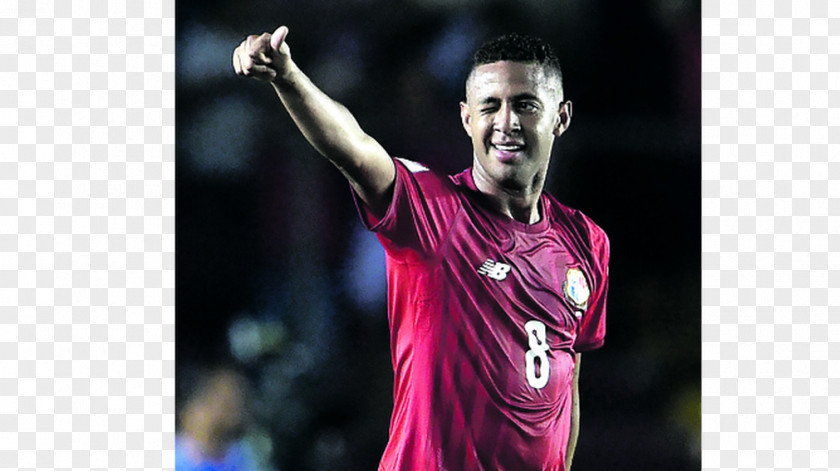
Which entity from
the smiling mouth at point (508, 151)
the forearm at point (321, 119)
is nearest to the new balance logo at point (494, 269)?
the smiling mouth at point (508, 151)

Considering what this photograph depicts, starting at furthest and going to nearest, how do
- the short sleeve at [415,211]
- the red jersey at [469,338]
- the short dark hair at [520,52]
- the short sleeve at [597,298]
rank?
the short sleeve at [597,298], the short dark hair at [520,52], the red jersey at [469,338], the short sleeve at [415,211]

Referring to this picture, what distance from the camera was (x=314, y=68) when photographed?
3072mm

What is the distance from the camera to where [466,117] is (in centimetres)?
304

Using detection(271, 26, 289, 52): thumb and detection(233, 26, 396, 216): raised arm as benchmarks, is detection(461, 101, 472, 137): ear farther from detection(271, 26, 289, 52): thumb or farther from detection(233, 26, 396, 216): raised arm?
detection(271, 26, 289, 52): thumb

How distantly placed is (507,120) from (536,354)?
2.34 feet

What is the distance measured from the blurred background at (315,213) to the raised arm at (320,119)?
0.51 m

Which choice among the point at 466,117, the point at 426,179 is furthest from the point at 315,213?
the point at 466,117

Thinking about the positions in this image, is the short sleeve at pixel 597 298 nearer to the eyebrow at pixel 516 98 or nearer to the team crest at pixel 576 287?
the team crest at pixel 576 287

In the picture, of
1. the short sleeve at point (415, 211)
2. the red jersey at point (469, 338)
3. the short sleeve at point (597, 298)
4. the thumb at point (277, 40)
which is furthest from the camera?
the short sleeve at point (597, 298)

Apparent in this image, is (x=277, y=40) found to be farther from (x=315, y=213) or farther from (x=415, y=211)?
(x=315, y=213)

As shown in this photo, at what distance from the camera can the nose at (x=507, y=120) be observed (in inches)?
115

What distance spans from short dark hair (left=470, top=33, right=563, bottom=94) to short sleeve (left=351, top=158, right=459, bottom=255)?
0.42 metres

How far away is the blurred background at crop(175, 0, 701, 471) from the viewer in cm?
305

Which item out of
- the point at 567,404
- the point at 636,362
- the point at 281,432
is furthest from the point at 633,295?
the point at 281,432
